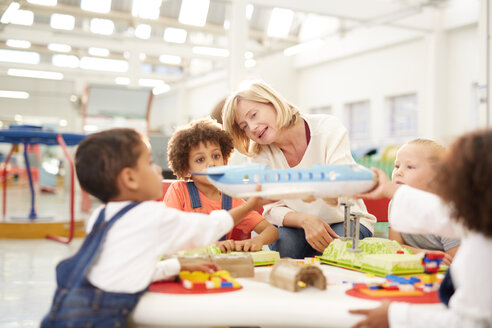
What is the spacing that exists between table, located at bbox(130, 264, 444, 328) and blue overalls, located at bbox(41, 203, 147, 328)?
0.04 m

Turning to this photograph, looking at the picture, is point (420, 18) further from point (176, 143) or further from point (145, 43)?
point (176, 143)

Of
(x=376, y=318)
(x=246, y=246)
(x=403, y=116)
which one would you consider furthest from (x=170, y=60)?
(x=376, y=318)

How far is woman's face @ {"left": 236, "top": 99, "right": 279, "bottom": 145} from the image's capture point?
2.09 meters

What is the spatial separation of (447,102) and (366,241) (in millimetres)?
8369

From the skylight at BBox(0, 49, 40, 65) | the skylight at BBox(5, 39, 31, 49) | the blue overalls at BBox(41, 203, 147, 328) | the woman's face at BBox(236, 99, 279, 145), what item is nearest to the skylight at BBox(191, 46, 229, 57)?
the skylight at BBox(0, 49, 40, 65)

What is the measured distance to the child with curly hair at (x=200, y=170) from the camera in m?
2.02

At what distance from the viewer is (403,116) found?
10570mm

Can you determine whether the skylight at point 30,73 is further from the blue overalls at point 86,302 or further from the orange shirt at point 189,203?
the blue overalls at point 86,302

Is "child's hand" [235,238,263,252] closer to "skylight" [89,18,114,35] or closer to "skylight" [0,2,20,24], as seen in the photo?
"skylight" [0,2,20,24]

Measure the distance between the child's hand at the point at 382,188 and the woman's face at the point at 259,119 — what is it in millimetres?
761

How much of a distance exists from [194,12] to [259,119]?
11.2 m

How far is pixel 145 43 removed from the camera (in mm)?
11969

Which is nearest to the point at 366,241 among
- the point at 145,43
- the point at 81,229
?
the point at 81,229

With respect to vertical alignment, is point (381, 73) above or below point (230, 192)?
above
